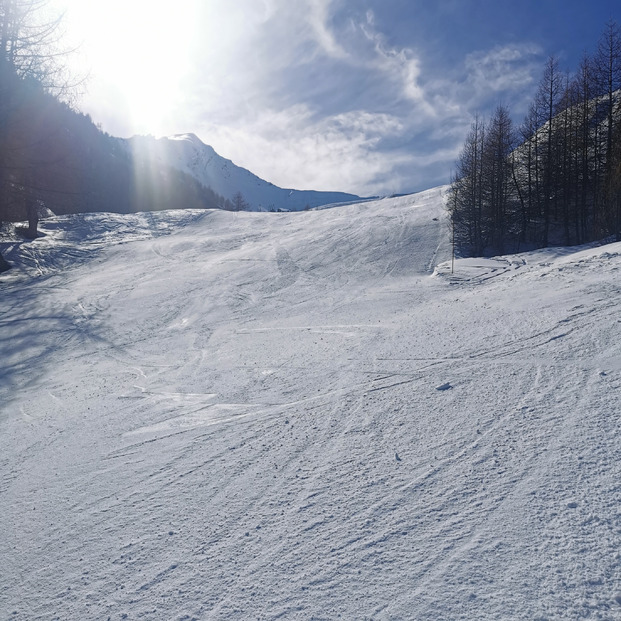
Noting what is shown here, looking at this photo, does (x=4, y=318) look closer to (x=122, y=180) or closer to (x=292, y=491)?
(x=292, y=491)

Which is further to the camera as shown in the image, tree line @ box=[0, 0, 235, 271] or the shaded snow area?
tree line @ box=[0, 0, 235, 271]

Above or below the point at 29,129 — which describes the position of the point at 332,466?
below

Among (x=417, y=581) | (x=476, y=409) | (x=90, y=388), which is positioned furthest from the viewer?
(x=90, y=388)

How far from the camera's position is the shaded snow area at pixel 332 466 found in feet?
9.48

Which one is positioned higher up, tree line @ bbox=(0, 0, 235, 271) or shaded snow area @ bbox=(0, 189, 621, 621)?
tree line @ bbox=(0, 0, 235, 271)

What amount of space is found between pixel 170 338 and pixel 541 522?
8918mm

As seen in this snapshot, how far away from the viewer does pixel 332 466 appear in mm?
4230

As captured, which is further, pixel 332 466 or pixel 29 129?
pixel 29 129

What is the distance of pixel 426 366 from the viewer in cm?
627

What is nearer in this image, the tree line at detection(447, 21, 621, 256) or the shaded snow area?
the shaded snow area

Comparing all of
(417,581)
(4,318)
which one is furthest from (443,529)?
(4,318)

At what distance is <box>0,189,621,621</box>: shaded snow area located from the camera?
9.48ft

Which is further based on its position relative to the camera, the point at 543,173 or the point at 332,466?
the point at 543,173

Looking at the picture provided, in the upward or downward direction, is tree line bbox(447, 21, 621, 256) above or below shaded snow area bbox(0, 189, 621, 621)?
above
